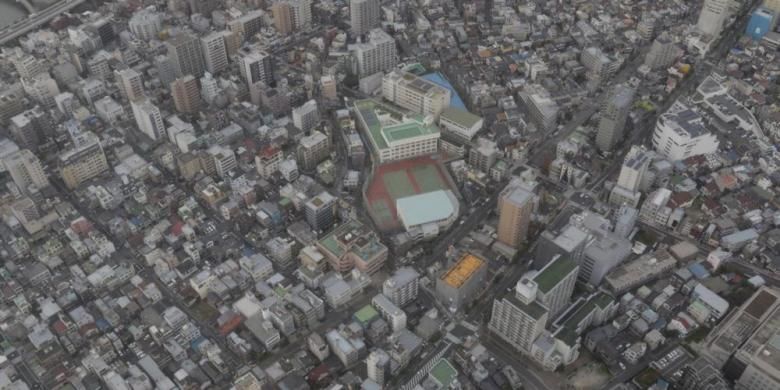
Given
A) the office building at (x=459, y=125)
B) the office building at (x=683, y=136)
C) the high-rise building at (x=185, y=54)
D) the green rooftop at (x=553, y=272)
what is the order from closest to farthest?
the green rooftop at (x=553, y=272), the office building at (x=683, y=136), the office building at (x=459, y=125), the high-rise building at (x=185, y=54)

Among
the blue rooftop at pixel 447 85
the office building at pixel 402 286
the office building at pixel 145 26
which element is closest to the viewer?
the office building at pixel 402 286

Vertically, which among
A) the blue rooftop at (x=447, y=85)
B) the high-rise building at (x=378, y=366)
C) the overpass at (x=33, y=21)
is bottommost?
the high-rise building at (x=378, y=366)

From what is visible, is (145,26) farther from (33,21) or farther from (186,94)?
(186,94)

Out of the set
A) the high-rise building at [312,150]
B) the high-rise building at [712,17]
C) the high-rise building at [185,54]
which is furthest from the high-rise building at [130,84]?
the high-rise building at [712,17]

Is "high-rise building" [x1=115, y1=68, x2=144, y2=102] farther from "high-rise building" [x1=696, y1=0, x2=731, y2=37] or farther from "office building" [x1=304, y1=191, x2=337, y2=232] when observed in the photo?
"high-rise building" [x1=696, y1=0, x2=731, y2=37]

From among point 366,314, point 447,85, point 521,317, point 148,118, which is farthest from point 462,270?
point 148,118

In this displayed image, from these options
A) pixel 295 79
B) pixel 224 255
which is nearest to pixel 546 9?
pixel 295 79

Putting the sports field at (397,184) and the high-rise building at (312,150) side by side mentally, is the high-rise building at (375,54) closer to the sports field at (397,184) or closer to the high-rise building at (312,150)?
the high-rise building at (312,150)

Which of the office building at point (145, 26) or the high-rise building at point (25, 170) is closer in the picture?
the high-rise building at point (25, 170)

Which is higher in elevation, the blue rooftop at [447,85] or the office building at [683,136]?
the office building at [683,136]
